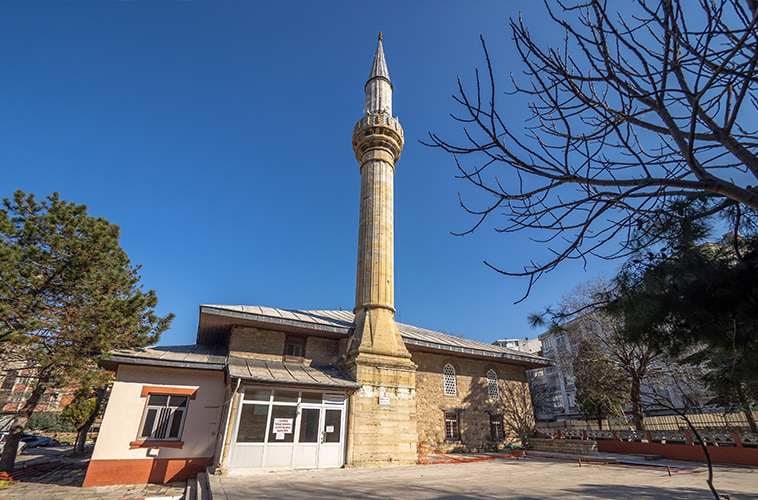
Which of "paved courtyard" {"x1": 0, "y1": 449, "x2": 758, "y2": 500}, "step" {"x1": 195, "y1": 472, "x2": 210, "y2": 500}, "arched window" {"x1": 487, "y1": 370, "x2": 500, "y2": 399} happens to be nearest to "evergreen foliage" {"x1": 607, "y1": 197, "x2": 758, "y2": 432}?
"paved courtyard" {"x1": 0, "y1": 449, "x2": 758, "y2": 500}

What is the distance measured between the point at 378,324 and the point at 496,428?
26.0 feet

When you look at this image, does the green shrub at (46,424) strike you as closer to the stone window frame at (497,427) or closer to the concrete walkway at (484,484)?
the concrete walkway at (484,484)

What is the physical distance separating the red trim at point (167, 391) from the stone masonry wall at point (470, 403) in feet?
25.7

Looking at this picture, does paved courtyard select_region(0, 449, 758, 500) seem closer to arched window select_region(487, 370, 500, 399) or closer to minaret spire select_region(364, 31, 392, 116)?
arched window select_region(487, 370, 500, 399)

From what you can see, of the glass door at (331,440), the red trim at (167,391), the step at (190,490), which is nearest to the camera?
the step at (190,490)

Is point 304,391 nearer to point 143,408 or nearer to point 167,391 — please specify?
point 167,391

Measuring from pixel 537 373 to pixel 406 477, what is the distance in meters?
33.0

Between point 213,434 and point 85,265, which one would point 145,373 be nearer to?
point 213,434

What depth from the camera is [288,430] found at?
882cm

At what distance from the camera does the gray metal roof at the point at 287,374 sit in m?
8.82

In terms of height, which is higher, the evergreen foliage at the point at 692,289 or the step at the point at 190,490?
the evergreen foliage at the point at 692,289

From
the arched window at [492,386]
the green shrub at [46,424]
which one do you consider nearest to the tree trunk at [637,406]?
the arched window at [492,386]

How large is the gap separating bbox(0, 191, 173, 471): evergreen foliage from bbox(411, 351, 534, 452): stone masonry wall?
1005cm

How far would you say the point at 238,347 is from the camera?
36.3 feet
